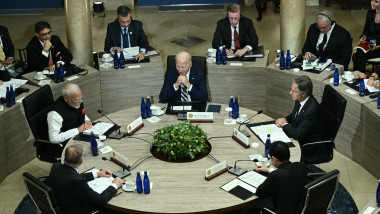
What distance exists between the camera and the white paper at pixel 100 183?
5.77 metres

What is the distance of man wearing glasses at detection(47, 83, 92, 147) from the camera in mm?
6777

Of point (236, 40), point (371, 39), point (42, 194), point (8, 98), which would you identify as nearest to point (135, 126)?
point (42, 194)

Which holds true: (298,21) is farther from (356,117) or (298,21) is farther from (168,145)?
(168,145)

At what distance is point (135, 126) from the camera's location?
6703 mm

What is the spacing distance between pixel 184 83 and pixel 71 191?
8.12 ft

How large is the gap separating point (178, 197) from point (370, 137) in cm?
282

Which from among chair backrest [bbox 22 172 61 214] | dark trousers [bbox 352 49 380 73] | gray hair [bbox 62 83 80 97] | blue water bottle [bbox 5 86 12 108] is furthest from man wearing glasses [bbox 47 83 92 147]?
dark trousers [bbox 352 49 380 73]

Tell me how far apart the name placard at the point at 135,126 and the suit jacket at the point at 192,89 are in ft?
2.73

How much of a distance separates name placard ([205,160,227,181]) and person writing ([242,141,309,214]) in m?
0.47

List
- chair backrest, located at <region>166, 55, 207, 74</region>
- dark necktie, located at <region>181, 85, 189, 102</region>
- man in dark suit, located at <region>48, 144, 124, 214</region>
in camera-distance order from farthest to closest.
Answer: chair backrest, located at <region>166, 55, 207, 74</region> → dark necktie, located at <region>181, 85, 189, 102</region> → man in dark suit, located at <region>48, 144, 124, 214</region>

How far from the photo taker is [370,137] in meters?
7.29

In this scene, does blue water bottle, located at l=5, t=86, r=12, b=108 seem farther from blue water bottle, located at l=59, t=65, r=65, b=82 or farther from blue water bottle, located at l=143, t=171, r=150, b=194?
blue water bottle, located at l=143, t=171, r=150, b=194

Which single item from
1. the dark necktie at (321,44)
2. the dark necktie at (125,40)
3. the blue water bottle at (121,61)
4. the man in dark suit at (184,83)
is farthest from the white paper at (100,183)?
the dark necktie at (321,44)

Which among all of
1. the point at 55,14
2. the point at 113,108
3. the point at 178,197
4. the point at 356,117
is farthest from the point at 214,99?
the point at 55,14
